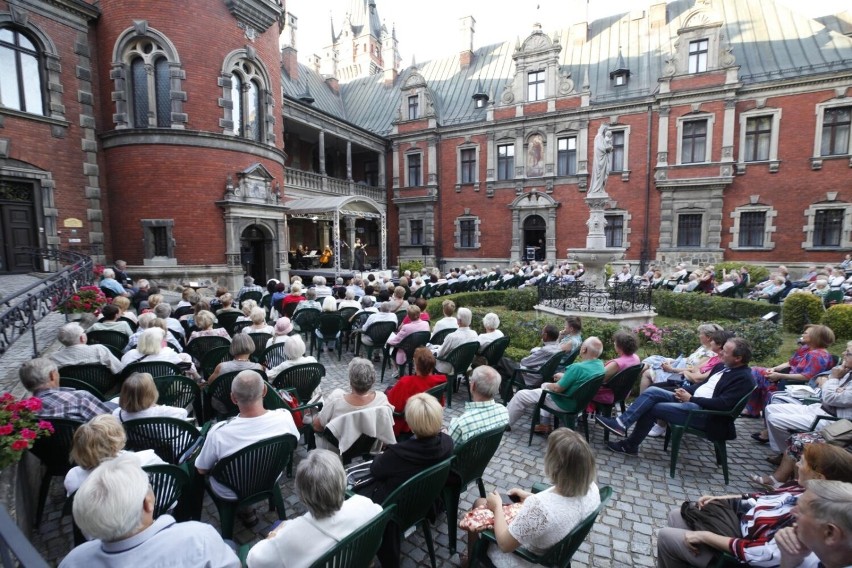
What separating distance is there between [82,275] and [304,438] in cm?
803

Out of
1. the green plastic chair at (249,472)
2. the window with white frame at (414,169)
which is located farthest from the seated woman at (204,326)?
the window with white frame at (414,169)

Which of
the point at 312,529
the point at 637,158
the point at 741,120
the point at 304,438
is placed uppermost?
the point at 741,120

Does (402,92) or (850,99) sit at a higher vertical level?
(402,92)

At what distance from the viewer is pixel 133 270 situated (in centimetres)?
1261

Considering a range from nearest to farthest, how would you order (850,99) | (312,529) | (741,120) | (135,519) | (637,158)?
(135,519) < (312,529) < (850,99) < (741,120) < (637,158)

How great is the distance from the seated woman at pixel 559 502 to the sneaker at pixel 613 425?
7.71ft

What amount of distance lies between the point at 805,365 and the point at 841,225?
17.3 m

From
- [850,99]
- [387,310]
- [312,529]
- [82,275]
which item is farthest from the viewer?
[850,99]

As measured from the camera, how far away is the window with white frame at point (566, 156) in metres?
20.9

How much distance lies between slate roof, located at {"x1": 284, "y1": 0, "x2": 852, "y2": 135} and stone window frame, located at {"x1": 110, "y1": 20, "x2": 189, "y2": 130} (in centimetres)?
936

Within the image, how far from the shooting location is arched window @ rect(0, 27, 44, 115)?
10.6m

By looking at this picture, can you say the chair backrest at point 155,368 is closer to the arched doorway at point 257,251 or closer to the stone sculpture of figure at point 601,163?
the stone sculpture of figure at point 601,163

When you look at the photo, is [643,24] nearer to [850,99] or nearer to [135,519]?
[850,99]

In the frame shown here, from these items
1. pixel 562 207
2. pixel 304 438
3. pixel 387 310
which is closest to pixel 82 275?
pixel 387 310
